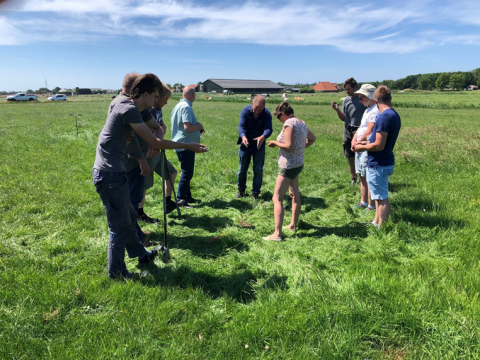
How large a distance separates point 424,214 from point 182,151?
15.6ft

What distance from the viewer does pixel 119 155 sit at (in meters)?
3.34

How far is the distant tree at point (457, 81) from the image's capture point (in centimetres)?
11238

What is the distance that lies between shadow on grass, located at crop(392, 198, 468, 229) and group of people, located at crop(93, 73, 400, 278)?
54 cm

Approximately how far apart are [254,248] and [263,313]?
1.64 meters

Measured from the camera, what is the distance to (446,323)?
2680mm

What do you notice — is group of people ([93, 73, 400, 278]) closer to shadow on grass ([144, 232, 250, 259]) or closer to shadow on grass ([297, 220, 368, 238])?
shadow on grass ([297, 220, 368, 238])

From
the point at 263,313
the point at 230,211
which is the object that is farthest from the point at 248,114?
the point at 263,313

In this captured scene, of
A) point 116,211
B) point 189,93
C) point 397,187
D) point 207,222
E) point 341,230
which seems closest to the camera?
point 116,211

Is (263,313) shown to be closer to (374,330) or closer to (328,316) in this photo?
(328,316)

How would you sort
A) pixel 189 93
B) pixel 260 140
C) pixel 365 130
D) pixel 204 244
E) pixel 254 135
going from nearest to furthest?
pixel 204 244
pixel 365 130
pixel 189 93
pixel 260 140
pixel 254 135

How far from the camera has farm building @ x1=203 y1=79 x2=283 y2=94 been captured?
5157 inches

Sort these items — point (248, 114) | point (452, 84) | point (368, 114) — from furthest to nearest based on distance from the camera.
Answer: point (452, 84)
point (248, 114)
point (368, 114)

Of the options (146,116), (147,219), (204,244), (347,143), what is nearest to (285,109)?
(146,116)

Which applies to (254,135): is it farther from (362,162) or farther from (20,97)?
(20,97)
